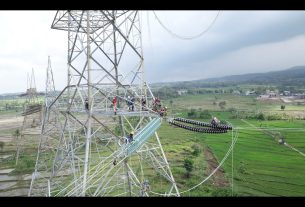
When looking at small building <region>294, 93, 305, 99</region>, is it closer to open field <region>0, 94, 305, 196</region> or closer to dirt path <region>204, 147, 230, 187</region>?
open field <region>0, 94, 305, 196</region>

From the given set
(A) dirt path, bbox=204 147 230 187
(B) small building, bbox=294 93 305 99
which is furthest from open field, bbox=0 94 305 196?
(B) small building, bbox=294 93 305 99

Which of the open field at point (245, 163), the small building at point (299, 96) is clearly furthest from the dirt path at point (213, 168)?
the small building at point (299, 96)

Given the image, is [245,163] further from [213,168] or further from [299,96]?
[299,96]

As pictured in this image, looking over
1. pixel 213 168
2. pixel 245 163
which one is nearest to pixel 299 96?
pixel 245 163

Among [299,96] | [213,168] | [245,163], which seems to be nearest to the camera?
[213,168]

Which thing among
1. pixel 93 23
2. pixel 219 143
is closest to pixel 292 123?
pixel 219 143

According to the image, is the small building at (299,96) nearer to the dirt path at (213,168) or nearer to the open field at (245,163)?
the open field at (245,163)
